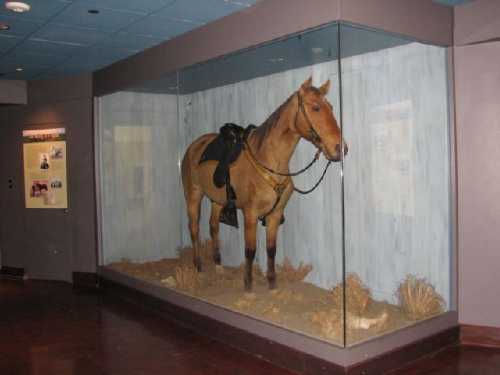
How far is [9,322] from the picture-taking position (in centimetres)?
505

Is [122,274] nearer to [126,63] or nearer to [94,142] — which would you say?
[94,142]

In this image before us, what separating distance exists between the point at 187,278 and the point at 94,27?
258 cm

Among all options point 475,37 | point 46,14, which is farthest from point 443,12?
point 46,14

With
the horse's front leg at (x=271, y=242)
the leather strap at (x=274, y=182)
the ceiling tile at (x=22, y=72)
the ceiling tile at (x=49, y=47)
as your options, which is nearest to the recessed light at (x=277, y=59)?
the leather strap at (x=274, y=182)

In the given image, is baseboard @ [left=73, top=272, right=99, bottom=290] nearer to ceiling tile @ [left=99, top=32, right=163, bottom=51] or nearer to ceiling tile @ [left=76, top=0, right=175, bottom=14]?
ceiling tile @ [left=99, top=32, right=163, bottom=51]

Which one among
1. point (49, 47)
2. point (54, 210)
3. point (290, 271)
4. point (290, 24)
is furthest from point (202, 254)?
point (54, 210)

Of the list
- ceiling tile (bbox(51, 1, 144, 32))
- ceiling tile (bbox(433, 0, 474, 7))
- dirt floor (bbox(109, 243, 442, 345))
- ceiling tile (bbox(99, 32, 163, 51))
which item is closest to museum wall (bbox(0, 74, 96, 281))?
ceiling tile (bbox(99, 32, 163, 51))

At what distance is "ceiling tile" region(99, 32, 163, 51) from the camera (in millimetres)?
5071

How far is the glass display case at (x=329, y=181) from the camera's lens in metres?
3.59

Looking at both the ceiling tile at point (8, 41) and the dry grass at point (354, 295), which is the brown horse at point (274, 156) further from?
the ceiling tile at point (8, 41)

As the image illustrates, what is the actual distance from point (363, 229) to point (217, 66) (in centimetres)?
195

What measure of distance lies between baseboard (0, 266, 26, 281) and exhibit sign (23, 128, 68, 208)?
3.27 ft

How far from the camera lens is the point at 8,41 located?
17.1ft

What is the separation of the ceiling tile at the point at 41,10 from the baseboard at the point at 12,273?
4303 mm
